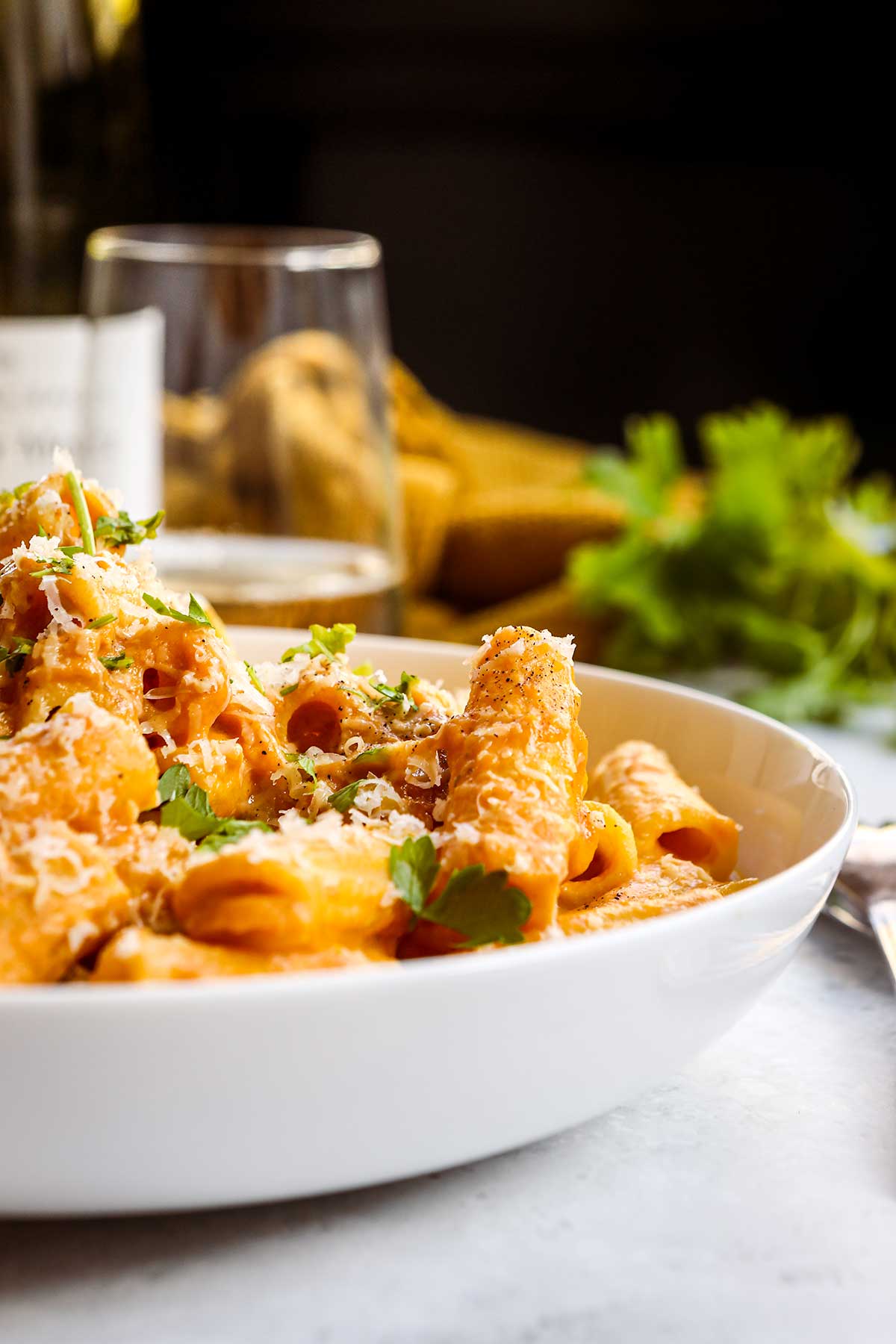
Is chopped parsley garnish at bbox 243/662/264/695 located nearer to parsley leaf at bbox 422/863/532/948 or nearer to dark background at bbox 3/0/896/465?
parsley leaf at bbox 422/863/532/948

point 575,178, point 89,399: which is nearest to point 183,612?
point 89,399

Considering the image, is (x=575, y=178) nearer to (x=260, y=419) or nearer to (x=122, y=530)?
(x=260, y=419)

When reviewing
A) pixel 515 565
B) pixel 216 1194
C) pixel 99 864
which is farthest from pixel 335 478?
pixel 216 1194

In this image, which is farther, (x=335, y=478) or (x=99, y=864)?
(x=335, y=478)

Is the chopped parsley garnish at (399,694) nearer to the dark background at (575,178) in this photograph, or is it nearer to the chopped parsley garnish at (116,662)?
the chopped parsley garnish at (116,662)

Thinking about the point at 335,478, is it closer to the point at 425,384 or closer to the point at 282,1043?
the point at 282,1043

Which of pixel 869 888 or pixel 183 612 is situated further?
pixel 869 888

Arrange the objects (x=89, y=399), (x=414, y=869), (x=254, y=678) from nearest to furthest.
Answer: (x=414, y=869), (x=254, y=678), (x=89, y=399)
